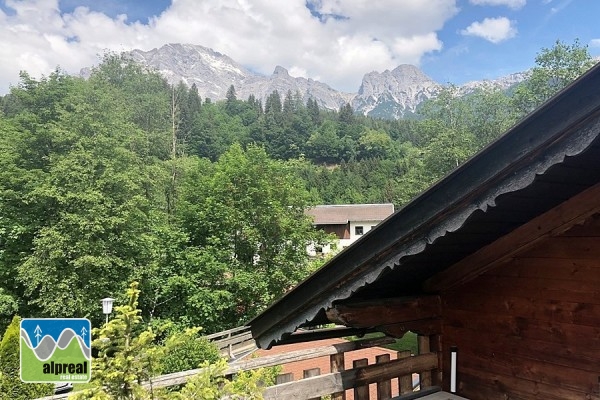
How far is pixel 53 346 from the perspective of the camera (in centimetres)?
238

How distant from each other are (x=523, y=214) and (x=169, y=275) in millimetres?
16259

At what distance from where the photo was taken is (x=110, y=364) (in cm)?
164

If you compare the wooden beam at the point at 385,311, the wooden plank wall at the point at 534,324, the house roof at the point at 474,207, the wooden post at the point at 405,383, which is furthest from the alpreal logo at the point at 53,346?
the wooden plank wall at the point at 534,324

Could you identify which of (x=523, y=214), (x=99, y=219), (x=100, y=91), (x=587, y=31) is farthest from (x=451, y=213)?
(x=587, y=31)

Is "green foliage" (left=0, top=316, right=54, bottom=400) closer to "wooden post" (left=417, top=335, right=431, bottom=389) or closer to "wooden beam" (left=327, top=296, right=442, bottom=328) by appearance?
"wooden post" (left=417, top=335, right=431, bottom=389)

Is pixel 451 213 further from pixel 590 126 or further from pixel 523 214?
pixel 523 214

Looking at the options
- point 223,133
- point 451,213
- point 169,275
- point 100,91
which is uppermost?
point 223,133

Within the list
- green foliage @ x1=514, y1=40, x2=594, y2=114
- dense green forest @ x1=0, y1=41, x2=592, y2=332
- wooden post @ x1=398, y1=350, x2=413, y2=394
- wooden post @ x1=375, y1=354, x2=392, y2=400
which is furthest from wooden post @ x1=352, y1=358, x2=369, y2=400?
green foliage @ x1=514, y1=40, x2=594, y2=114

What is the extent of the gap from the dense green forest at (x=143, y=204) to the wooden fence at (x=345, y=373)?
13102 millimetres

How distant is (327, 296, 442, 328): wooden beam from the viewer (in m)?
2.64

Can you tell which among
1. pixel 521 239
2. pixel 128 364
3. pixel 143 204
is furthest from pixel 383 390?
pixel 143 204

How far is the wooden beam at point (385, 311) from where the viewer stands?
2639 millimetres

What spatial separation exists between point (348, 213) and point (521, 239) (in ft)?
118

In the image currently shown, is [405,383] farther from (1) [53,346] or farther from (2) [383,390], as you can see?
(1) [53,346]
